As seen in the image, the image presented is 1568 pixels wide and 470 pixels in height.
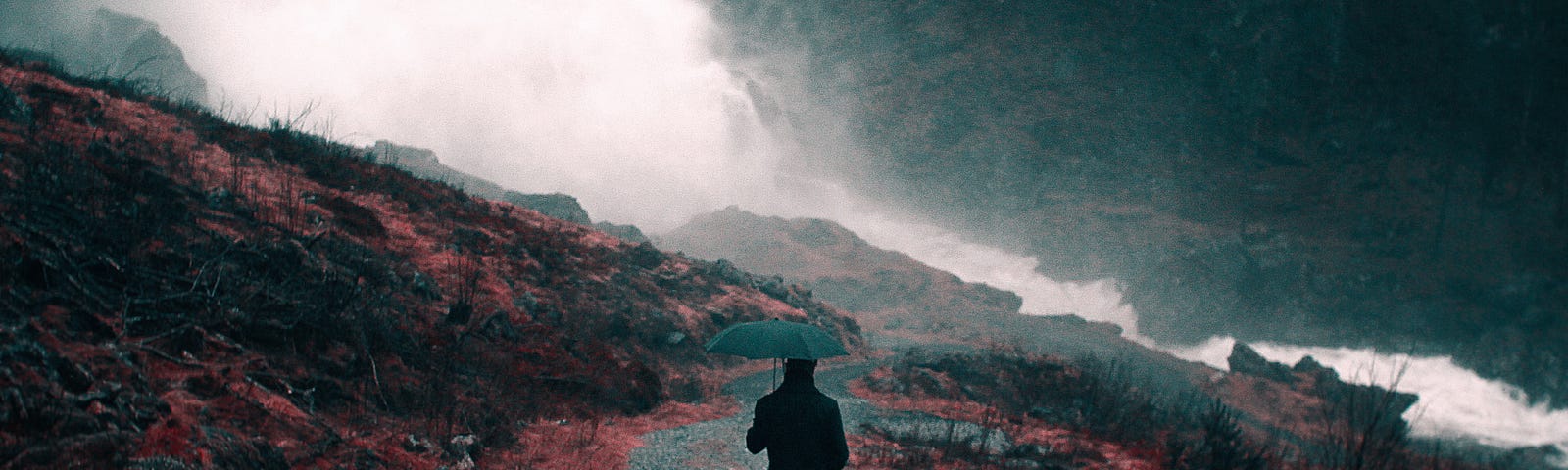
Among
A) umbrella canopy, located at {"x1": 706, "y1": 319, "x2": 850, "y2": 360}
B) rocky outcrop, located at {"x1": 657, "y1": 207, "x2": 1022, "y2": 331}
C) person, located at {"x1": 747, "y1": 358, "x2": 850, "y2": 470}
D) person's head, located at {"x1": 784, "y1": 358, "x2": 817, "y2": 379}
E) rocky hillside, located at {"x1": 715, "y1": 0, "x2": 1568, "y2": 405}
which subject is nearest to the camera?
person, located at {"x1": 747, "y1": 358, "x2": 850, "y2": 470}

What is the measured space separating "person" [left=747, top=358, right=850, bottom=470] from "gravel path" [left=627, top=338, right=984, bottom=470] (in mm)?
6563

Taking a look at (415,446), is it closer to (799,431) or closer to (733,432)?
(799,431)

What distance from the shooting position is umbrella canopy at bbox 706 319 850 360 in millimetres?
5227

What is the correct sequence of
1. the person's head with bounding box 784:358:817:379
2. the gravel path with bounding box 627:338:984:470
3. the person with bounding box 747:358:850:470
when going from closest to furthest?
the person with bounding box 747:358:850:470
the person's head with bounding box 784:358:817:379
the gravel path with bounding box 627:338:984:470

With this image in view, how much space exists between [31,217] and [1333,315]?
11467cm

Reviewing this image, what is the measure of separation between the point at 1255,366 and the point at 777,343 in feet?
210

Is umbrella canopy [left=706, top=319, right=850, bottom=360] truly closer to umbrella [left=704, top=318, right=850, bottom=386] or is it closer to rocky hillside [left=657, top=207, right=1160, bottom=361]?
umbrella [left=704, top=318, right=850, bottom=386]

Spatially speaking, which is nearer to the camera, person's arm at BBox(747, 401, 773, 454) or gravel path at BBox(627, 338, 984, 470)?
person's arm at BBox(747, 401, 773, 454)

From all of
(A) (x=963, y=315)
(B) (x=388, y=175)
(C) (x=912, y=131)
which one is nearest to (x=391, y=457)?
(B) (x=388, y=175)

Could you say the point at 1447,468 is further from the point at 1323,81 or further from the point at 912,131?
the point at 912,131

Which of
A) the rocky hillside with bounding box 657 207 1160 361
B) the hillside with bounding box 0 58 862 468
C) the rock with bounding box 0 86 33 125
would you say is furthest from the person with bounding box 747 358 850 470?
the rocky hillside with bounding box 657 207 1160 361

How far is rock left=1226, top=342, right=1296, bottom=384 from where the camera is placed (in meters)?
52.0

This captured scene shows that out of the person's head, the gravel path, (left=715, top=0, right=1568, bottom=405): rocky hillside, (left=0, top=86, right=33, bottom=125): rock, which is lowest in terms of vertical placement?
the gravel path

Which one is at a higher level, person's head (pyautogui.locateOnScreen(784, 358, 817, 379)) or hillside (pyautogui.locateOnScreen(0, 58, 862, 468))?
person's head (pyautogui.locateOnScreen(784, 358, 817, 379))
